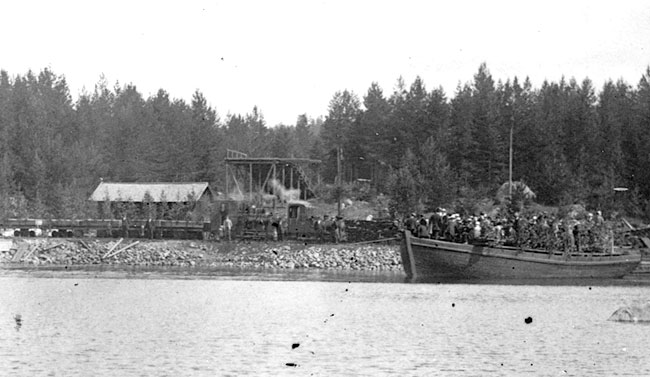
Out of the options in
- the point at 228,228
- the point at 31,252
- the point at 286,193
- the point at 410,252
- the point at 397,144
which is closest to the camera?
the point at 410,252

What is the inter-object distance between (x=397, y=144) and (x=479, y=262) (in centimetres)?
6585

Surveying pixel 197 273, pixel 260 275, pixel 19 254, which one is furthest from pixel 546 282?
pixel 19 254

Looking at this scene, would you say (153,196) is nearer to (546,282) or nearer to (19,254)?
(19,254)

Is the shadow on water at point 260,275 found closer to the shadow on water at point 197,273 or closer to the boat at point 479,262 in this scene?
the shadow on water at point 197,273

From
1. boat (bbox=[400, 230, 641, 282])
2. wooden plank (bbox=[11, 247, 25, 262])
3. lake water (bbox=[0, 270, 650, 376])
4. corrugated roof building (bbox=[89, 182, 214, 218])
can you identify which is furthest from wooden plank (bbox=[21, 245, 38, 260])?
corrugated roof building (bbox=[89, 182, 214, 218])

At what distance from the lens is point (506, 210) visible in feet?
272

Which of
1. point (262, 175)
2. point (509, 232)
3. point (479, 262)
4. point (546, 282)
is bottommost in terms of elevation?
point (546, 282)

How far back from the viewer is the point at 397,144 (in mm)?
117125

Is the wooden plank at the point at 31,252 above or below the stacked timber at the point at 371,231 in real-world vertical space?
below

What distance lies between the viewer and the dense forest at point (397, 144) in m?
95.6

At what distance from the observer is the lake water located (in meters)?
23.9

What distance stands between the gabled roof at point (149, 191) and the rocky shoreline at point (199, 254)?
2702 centimetres

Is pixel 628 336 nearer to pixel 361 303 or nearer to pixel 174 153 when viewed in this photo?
pixel 361 303

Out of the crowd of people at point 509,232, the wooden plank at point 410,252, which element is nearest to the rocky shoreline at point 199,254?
the crowd of people at point 509,232
